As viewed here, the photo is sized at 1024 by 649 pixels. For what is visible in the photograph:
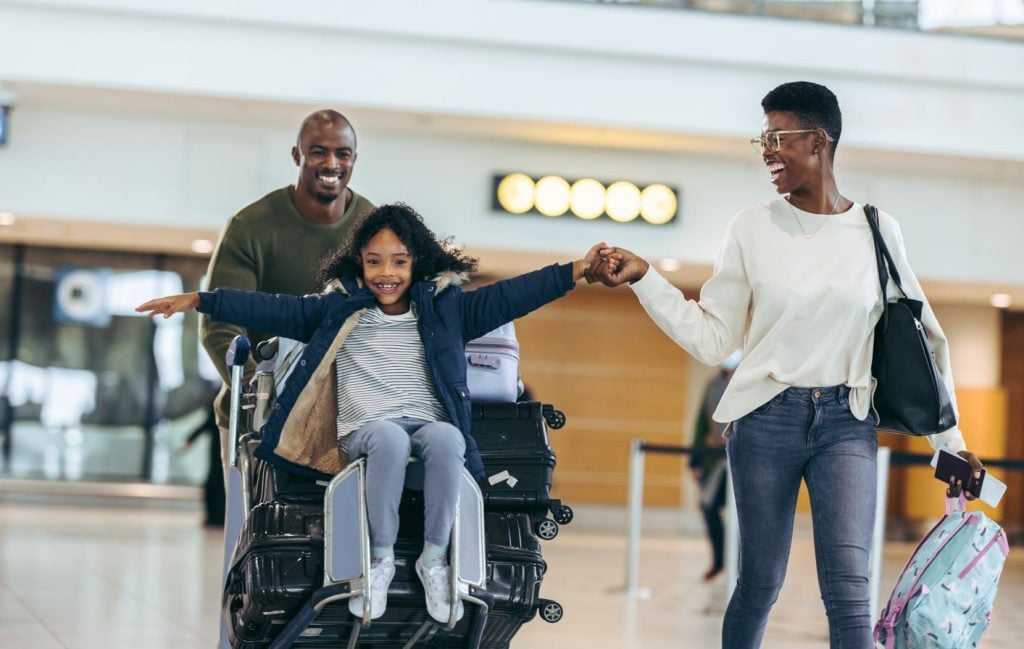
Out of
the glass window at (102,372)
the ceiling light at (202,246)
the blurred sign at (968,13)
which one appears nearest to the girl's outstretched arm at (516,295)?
the blurred sign at (968,13)

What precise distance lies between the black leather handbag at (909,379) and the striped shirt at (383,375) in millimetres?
1125

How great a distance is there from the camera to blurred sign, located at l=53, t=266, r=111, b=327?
1644 centimetres

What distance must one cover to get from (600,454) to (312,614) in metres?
14.0

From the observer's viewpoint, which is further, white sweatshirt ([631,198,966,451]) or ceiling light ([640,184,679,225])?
ceiling light ([640,184,679,225])

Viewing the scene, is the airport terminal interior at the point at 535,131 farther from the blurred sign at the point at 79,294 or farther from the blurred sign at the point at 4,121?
the blurred sign at the point at 79,294

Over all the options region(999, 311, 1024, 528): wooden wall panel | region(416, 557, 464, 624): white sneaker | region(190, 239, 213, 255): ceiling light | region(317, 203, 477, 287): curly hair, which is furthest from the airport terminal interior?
region(999, 311, 1024, 528): wooden wall panel

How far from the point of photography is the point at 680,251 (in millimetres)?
11125

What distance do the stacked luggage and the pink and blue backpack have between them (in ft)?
2.79

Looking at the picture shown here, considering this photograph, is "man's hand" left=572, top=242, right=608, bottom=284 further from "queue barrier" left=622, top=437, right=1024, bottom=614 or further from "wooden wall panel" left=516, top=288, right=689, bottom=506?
"wooden wall panel" left=516, top=288, right=689, bottom=506

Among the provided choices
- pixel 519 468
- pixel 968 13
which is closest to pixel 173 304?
pixel 519 468

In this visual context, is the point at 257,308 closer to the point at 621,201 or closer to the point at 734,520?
the point at 734,520

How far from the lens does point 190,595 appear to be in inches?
297

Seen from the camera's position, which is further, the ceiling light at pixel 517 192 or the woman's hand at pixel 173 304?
the ceiling light at pixel 517 192

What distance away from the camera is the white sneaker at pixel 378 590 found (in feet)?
11.4
